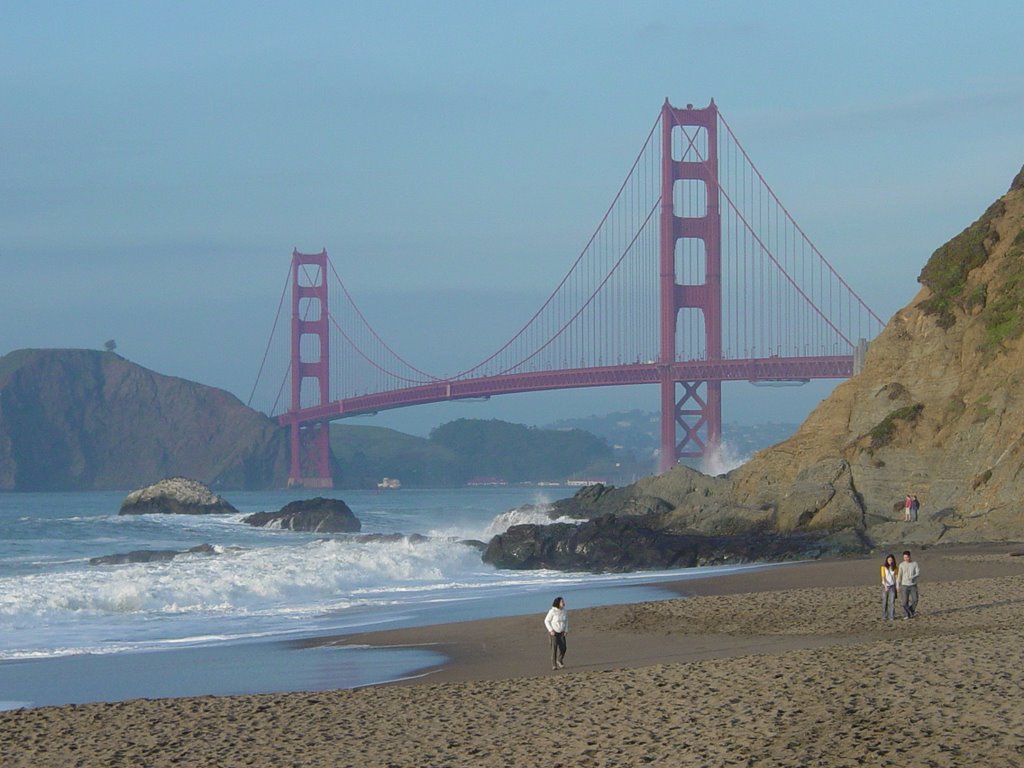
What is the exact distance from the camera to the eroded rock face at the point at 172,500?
1914 inches

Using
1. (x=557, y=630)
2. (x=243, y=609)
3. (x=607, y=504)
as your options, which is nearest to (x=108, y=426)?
(x=607, y=504)

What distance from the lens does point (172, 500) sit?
49.1 meters

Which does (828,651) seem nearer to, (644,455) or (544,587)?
(544,587)

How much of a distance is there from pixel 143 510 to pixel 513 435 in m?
76.8

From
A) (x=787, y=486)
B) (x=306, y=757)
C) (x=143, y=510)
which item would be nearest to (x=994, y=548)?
(x=787, y=486)

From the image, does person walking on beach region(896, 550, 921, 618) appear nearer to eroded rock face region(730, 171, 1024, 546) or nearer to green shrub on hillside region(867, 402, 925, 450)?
eroded rock face region(730, 171, 1024, 546)

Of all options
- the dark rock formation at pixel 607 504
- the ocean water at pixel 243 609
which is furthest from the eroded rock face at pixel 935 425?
the ocean water at pixel 243 609

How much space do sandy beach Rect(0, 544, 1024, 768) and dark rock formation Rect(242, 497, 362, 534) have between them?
2864 centimetres

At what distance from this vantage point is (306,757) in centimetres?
718

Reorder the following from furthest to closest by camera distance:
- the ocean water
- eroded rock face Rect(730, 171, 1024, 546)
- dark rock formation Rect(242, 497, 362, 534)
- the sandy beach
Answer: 1. dark rock formation Rect(242, 497, 362, 534)
2. eroded rock face Rect(730, 171, 1024, 546)
3. the ocean water
4. the sandy beach

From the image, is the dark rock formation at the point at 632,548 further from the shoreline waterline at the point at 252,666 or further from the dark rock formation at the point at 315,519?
the dark rock formation at the point at 315,519

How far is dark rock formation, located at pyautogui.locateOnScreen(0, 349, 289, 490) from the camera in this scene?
9500 cm

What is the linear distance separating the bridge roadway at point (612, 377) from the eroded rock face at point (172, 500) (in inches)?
347

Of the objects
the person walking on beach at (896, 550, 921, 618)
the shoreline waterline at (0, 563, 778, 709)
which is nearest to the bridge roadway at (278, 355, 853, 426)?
the shoreline waterline at (0, 563, 778, 709)
